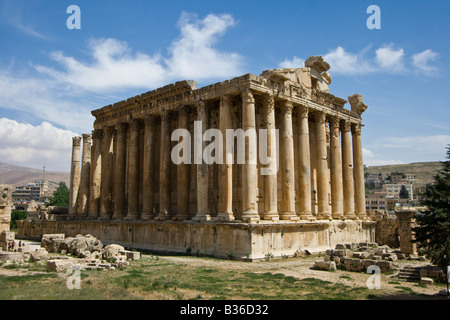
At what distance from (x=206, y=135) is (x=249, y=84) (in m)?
4.13

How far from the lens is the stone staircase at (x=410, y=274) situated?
14.4 meters

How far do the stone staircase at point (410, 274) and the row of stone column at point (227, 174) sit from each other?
739 centimetres

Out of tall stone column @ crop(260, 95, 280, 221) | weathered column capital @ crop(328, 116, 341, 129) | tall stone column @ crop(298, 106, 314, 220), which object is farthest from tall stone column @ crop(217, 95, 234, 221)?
weathered column capital @ crop(328, 116, 341, 129)

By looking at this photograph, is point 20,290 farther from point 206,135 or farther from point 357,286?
point 206,135

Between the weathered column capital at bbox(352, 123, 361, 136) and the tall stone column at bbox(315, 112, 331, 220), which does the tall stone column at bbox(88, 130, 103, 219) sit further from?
the weathered column capital at bbox(352, 123, 361, 136)

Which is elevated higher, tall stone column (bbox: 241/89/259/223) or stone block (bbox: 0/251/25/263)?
tall stone column (bbox: 241/89/259/223)

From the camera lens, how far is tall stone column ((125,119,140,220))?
2808 centimetres

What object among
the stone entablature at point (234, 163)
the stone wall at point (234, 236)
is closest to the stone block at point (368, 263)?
the stone wall at point (234, 236)

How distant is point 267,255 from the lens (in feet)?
64.4

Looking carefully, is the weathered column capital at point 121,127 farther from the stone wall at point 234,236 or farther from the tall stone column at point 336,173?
the tall stone column at point 336,173

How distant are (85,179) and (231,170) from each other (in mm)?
17334

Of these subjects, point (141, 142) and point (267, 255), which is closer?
point (267, 255)

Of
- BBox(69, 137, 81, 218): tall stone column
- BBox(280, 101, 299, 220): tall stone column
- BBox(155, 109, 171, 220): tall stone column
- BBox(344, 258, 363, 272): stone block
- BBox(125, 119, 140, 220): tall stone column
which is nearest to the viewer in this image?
BBox(344, 258, 363, 272): stone block
